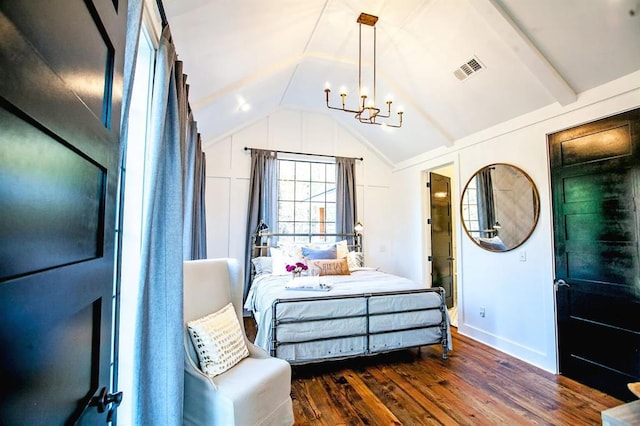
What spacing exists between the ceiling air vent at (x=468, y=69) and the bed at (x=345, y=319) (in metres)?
2.35

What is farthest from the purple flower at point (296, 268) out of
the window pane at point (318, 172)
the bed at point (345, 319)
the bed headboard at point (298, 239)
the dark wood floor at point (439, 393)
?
the window pane at point (318, 172)

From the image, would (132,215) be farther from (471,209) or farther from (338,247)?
(471,209)

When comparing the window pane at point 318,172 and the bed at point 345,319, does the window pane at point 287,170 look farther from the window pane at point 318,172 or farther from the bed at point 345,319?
the bed at point 345,319

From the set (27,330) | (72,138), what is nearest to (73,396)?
(27,330)

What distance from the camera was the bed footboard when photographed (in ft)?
9.09

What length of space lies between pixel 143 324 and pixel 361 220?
443 cm

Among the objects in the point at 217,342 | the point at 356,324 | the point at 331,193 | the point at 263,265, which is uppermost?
the point at 331,193

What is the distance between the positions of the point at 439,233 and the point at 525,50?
3.08 metres

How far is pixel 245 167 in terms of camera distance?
196 inches

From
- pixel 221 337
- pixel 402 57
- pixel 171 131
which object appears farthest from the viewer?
pixel 402 57

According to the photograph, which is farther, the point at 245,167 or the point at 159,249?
the point at 245,167

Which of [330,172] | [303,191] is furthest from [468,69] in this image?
[303,191]

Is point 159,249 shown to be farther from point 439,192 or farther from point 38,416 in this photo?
point 439,192

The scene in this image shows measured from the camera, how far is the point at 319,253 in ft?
14.3
